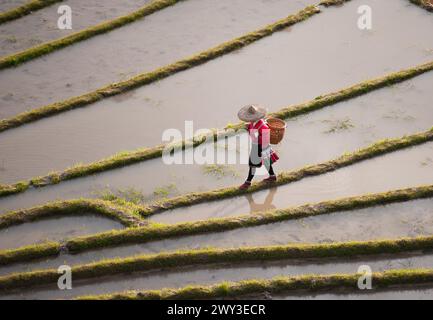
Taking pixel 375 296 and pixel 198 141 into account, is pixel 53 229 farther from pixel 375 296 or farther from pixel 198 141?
pixel 375 296

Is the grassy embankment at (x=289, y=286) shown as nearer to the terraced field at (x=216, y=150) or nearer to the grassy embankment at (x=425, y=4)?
the terraced field at (x=216, y=150)

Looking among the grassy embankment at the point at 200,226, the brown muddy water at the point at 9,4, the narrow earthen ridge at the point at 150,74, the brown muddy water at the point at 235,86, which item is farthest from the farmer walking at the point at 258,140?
the brown muddy water at the point at 9,4

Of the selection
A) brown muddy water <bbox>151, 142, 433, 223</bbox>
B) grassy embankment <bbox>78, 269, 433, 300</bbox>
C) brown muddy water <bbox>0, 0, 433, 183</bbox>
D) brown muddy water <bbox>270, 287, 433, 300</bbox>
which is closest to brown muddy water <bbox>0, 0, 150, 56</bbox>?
brown muddy water <bbox>0, 0, 433, 183</bbox>

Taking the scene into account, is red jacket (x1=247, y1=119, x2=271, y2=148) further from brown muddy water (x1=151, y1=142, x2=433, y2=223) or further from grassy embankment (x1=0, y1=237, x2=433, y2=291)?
grassy embankment (x1=0, y1=237, x2=433, y2=291)

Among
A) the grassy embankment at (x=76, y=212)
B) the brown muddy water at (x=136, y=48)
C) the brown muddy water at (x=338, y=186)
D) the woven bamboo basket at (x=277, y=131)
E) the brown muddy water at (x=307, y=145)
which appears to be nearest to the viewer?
the grassy embankment at (x=76, y=212)

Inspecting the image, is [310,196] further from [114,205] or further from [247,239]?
[114,205]

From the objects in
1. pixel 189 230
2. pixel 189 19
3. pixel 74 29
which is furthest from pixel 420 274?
pixel 74 29
